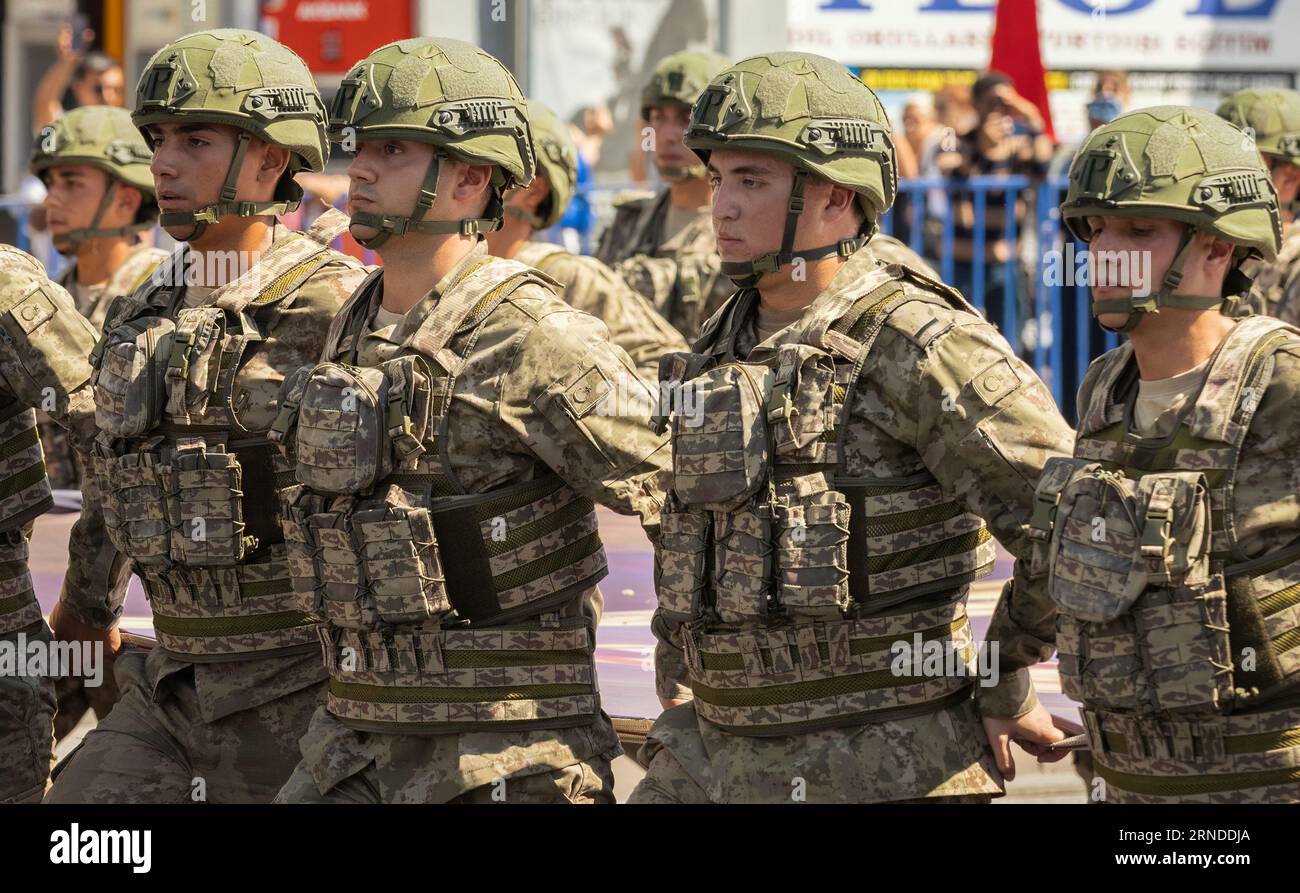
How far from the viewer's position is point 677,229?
10359 millimetres

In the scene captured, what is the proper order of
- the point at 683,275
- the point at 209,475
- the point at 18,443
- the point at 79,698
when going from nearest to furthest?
the point at 209,475 → the point at 18,443 → the point at 79,698 → the point at 683,275

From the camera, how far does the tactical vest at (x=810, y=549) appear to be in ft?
15.0


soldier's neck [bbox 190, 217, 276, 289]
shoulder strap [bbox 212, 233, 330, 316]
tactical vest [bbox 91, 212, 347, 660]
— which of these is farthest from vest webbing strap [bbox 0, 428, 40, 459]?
shoulder strap [bbox 212, 233, 330, 316]

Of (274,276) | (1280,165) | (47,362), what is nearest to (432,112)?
(274,276)

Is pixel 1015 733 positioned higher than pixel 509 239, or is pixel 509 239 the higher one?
pixel 509 239

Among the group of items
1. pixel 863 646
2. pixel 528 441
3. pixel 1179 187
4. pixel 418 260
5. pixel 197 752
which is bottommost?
pixel 197 752

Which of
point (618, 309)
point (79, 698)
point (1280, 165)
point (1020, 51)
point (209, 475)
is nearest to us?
point (209, 475)

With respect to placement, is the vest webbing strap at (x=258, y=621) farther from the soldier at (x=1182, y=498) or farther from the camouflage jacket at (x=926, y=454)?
the soldier at (x=1182, y=498)

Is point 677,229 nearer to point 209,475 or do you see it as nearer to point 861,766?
point 209,475

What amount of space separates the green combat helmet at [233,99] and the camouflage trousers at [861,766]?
Answer: 2066 mm

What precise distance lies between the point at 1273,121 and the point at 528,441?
16.4ft

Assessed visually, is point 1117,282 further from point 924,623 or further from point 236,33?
point 236,33
